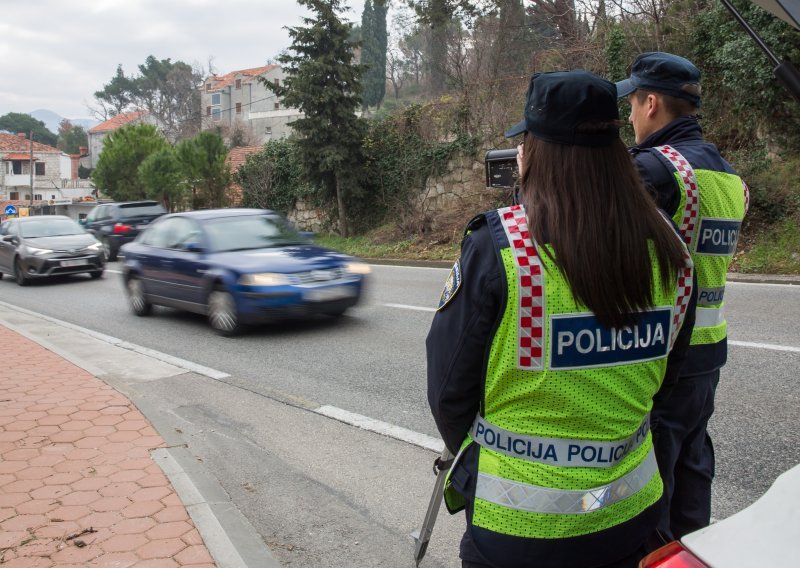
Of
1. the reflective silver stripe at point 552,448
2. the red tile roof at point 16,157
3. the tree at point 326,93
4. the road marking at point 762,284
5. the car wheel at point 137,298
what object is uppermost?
the red tile roof at point 16,157

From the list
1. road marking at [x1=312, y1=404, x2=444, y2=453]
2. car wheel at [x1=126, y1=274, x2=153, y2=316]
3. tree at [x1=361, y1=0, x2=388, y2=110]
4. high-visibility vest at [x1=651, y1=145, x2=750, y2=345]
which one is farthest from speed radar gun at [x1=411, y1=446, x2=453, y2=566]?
tree at [x1=361, y1=0, x2=388, y2=110]

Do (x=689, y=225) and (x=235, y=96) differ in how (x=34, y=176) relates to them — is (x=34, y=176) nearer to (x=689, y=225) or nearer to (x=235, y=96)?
(x=235, y=96)

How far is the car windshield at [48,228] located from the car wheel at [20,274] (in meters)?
0.68

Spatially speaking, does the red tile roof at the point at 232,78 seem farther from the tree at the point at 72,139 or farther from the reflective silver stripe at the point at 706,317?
the reflective silver stripe at the point at 706,317

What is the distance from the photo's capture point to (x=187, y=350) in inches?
330

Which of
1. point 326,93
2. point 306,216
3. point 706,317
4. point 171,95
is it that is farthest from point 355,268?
point 171,95

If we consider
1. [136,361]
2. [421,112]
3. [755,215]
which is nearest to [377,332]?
[136,361]

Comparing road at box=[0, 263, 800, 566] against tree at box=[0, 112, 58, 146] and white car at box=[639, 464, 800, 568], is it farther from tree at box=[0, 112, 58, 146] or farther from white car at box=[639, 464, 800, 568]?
tree at box=[0, 112, 58, 146]

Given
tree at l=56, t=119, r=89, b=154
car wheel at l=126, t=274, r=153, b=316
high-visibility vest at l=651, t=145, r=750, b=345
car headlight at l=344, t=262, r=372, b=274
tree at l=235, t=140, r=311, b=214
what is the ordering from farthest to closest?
tree at l=56, t=119, r=89, b=154 < tree at l=235, t=140, r=311, b=214 < car wheel at l=126, t=274, r=153, b=316 < car headlight at l=344, t=262, r=372, b=274 < high-visibility vest at l=651, t=145, r=750, b=345

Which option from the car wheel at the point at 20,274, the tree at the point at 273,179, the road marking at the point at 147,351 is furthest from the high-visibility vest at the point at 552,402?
the tree at the point at 273,179

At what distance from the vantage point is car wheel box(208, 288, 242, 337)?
877cm

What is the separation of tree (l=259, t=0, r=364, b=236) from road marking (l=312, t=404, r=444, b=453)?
17.6m

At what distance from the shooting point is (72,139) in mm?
116000

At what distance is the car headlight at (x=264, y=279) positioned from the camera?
8508mm
